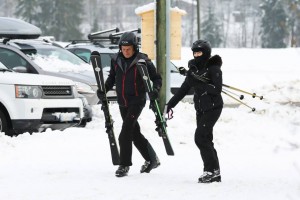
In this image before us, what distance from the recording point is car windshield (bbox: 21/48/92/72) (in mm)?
13969

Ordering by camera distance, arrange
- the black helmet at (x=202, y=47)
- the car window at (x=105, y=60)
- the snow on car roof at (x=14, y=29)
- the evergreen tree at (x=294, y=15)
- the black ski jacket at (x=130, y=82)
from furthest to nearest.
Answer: the car window at (x=105, y=60) < the snow on car roof at (x=14, y=29) < the black ski jacket at (x=130, y=82) < the black helmet at (x=202, y=47) < the evergreen tree at (x=294, y=15)

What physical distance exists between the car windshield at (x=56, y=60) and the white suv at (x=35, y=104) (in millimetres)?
2566

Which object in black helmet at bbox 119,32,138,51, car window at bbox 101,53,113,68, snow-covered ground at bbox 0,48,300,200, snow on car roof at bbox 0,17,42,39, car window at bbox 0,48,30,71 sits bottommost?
snow-covered ground at bbox 0,48,300,200

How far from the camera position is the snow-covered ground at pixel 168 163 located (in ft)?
22.6

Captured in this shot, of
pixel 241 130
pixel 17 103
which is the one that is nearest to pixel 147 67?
pixel 17 103

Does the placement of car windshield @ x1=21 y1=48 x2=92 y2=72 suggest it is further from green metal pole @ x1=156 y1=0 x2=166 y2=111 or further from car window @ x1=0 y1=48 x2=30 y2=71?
green metal pole @ x1=156 y1=0 x2=166 y2=111

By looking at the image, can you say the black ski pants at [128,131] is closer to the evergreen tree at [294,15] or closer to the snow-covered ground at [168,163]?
the snow-covered ground at [168,163]

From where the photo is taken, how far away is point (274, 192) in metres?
7.03

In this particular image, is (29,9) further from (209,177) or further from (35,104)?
(209,177)

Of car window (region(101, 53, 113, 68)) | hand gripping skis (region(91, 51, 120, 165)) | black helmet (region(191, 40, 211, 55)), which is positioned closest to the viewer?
black helmet (region(191, 40, 211, 55))

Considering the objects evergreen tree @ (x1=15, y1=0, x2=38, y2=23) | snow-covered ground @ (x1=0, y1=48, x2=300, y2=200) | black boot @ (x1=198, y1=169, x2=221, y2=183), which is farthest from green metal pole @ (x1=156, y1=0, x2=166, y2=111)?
evergreen tree @ (x1=15, y1=0, x2=38, y2=23)

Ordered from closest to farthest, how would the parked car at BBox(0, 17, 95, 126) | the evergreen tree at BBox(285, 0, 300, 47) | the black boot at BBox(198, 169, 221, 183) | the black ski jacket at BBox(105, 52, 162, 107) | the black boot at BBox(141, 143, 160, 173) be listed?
1. the evergreen tree at BBox(285, 0, 300, 47)
2. the black boot at BBox(198, 169, 221, 183)
3. the black ski jacket at BBox(105, 52, 162, 107)
4. the black boot at BBox(141, 143, 160, 173)
5. the parked car at BBox(0, 17, 95, 126)

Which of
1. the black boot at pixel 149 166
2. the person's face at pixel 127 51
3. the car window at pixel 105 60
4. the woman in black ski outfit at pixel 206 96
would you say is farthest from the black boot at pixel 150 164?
the car window at pixel 105 60

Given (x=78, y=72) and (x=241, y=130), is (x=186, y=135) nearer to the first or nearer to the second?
(x=241, y=130)
